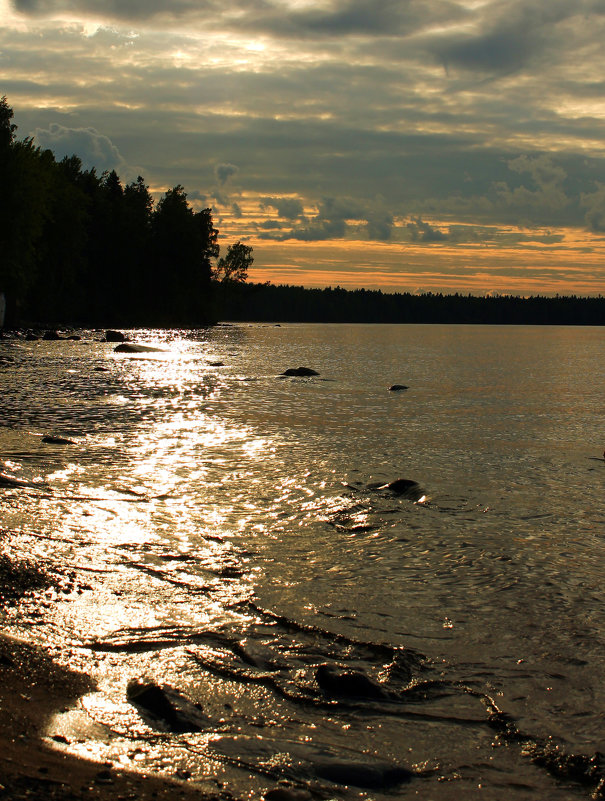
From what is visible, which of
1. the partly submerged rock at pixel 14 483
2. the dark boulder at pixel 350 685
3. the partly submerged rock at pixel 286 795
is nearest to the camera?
the partly submerged rock at pixel 286 795

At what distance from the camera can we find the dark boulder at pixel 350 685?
5684 millimetres

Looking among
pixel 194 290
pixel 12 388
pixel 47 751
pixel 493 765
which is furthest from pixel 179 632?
pixel 194 290

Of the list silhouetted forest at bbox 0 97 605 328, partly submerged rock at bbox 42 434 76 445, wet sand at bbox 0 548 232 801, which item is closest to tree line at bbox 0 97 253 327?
silhouetted forest at bbox 0 97 605 328

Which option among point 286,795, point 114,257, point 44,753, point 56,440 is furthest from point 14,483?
point 114,257

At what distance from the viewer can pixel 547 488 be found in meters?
13.2

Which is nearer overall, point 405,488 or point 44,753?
point 44,753

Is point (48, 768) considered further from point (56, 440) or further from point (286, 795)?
point (56, 440)

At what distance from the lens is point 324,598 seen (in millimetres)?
7641

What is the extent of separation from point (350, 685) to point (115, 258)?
Answer: 4271 inches

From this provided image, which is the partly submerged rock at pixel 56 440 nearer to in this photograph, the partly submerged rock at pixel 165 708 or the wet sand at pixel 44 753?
the wet sand at pixel 44 753

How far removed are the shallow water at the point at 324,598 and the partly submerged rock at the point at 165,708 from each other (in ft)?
0.22

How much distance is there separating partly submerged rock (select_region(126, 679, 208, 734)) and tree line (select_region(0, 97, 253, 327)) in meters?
65.1

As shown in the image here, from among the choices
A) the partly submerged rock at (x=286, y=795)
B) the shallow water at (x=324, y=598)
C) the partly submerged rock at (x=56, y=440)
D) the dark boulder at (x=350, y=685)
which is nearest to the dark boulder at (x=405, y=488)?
the shallow water at (x=324, y=598)

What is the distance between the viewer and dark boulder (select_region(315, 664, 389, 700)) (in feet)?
18.6
